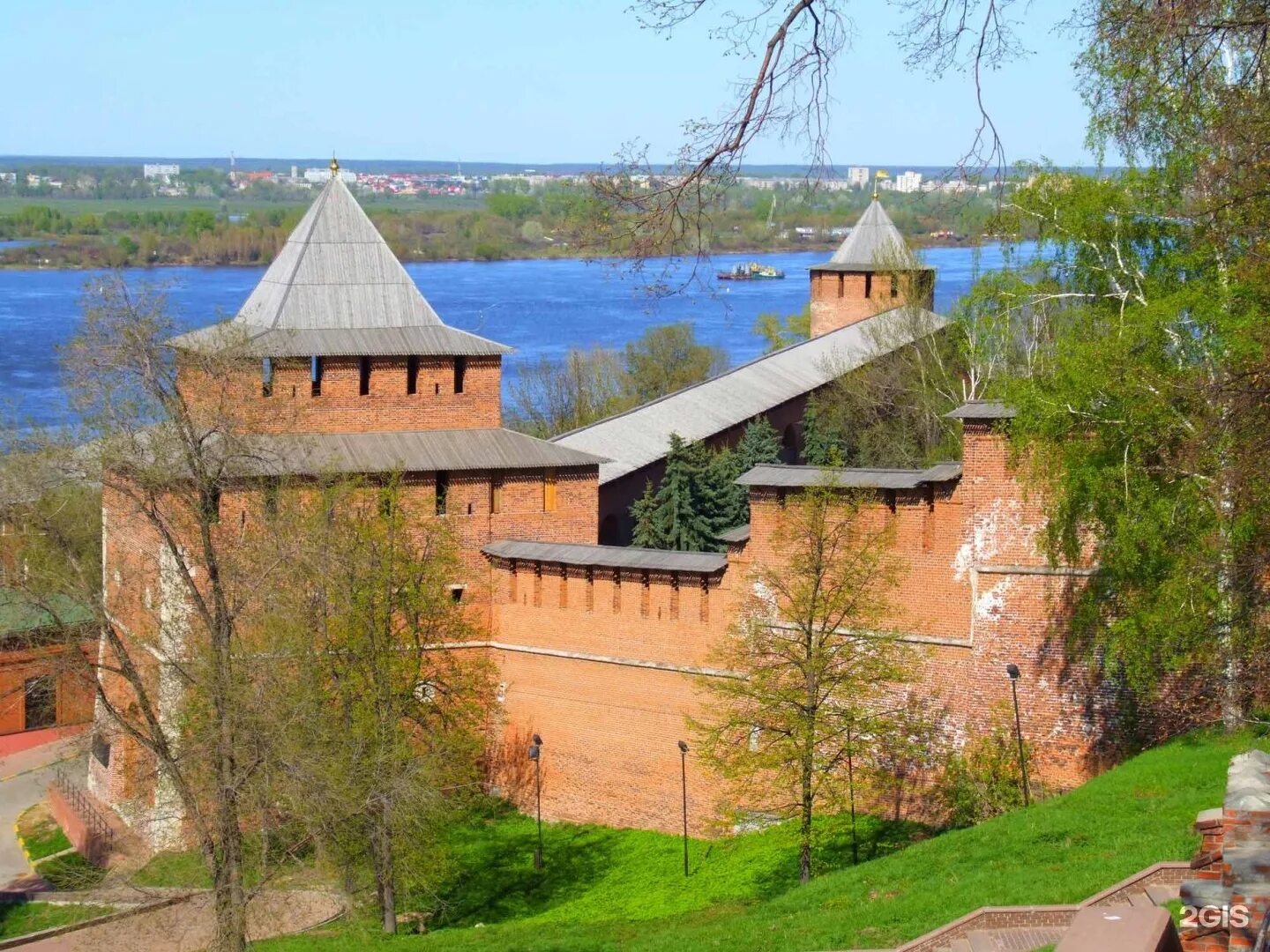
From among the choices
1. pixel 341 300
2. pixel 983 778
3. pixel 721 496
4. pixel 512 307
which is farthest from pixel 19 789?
pixel 512 307

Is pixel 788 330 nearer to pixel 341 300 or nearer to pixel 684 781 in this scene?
pixel 341 300

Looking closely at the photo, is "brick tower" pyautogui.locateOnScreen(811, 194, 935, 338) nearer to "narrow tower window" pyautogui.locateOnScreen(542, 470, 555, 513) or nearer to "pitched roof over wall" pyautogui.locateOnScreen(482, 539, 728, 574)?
"narrow tower window" pyautogui.locateOnScreen(542, 470, 555, 513)

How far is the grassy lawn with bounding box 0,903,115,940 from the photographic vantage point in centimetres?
1644

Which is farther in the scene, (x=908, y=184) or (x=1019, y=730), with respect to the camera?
(x=908, y=184)

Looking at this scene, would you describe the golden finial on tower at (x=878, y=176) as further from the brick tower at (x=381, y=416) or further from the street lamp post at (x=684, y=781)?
the street lamp post at (x=684, y=781)

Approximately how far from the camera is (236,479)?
529 inches

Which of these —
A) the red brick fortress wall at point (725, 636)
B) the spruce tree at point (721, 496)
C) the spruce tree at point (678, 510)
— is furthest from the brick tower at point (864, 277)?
the red brick fortress wall at point (725, 636)

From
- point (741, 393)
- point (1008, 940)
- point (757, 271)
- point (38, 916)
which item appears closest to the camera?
point (1008, 940)

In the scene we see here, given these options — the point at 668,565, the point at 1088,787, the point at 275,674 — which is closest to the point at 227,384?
the point at 275,674

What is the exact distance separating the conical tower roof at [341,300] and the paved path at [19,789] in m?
4.95

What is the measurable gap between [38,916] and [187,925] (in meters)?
2.62

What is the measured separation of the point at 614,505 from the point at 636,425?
211 centimetres

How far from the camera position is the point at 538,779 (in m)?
17.0

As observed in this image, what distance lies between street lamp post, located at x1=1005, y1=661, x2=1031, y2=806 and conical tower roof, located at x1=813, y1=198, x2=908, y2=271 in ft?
70.2
